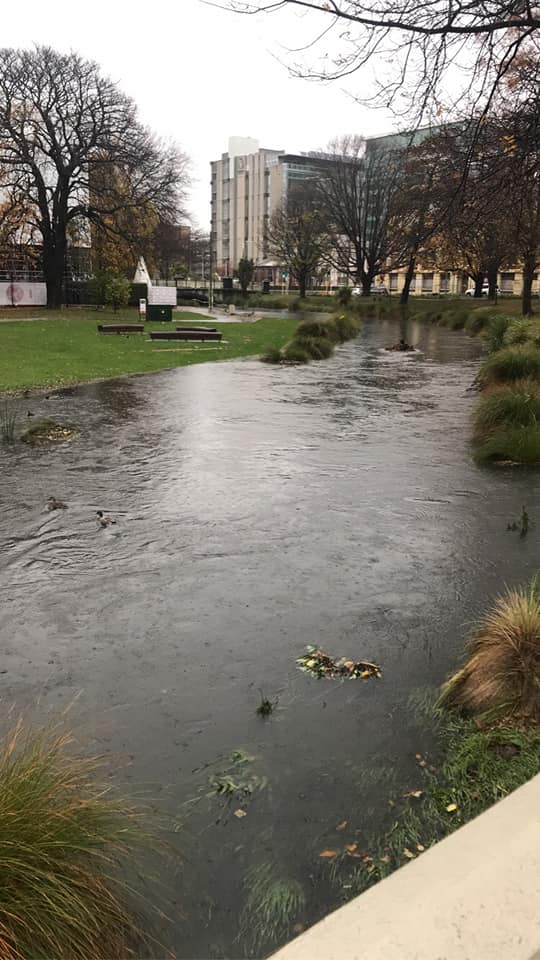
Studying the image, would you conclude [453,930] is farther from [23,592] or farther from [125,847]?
[23,592]

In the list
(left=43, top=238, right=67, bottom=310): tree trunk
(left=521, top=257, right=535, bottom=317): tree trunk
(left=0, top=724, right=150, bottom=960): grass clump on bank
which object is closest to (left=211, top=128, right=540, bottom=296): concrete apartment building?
(left=43, top=238, right=67, bottom=310): tree trunk

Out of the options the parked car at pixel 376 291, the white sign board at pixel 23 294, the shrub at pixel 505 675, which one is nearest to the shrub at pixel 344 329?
the white sign board at pixel 23 294

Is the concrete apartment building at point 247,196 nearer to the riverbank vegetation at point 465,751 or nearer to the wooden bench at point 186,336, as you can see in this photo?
the wooden bench at point 186,336

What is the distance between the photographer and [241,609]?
5.01 metres

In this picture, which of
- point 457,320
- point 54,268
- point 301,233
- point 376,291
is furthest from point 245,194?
point 457,320

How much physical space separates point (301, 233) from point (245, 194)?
254 ft

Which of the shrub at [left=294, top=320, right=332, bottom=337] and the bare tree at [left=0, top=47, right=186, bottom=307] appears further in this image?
the bare tree at [left=0, top=47, right=186, bottom=307]

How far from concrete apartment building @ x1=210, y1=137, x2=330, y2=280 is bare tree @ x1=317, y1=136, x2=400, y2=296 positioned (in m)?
60.7

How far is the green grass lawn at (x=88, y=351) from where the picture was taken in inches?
683

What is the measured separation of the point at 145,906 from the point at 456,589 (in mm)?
3377

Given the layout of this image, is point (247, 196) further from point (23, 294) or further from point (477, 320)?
point (477, 320)

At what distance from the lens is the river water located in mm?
3135

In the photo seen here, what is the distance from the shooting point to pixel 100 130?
37969 millimetres

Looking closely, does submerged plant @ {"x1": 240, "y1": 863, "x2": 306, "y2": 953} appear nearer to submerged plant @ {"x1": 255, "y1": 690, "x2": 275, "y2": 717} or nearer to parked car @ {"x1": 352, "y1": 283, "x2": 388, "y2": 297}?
submerged plant @ {"x1": 255, "y1": 690, "x2": 275, "y2": 717}
